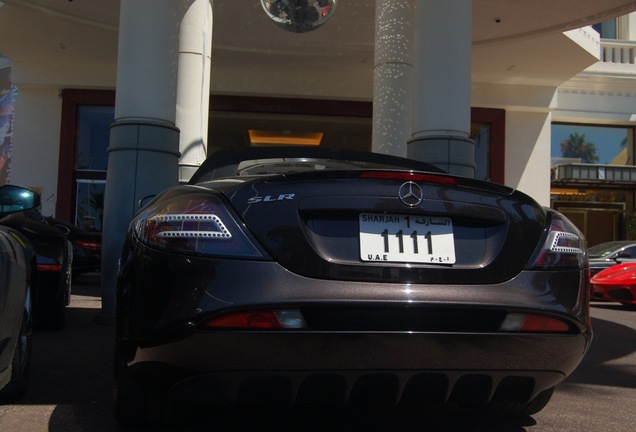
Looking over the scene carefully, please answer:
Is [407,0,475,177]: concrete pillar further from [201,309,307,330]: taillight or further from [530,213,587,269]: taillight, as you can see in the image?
[201,309,307,330]: taillight

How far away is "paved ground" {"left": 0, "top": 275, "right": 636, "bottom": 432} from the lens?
3.09 meters

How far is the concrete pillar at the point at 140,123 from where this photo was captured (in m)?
6.48

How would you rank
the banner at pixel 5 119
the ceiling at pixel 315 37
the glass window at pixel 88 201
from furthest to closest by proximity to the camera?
the banner at pixel 5 119 → the glass window at pixel 88 201 → the ceiling at pixel 315 37

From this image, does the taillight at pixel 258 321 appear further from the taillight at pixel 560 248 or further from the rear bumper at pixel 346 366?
the taillight at pixel 560 248

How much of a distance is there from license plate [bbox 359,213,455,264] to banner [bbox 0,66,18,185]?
841 inches

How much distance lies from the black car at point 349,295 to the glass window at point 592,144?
19.9 m

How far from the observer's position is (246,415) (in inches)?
128

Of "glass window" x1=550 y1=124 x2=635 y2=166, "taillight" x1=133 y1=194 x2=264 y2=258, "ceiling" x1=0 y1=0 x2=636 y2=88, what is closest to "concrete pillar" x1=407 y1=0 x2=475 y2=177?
"taillight" x1=133 y1=194 x2=264 y2=258

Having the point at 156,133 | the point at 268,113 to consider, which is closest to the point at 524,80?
the point at 268,113

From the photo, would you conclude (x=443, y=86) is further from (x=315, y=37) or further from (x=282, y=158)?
(x=315, y=37)

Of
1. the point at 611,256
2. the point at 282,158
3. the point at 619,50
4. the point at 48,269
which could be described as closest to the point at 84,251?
the point at 48,269

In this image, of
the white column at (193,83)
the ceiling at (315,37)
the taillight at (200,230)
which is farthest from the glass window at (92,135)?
the taillight at (200,230)

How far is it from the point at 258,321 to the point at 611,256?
12935 mm

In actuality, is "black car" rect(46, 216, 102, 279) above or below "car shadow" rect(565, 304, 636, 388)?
above
